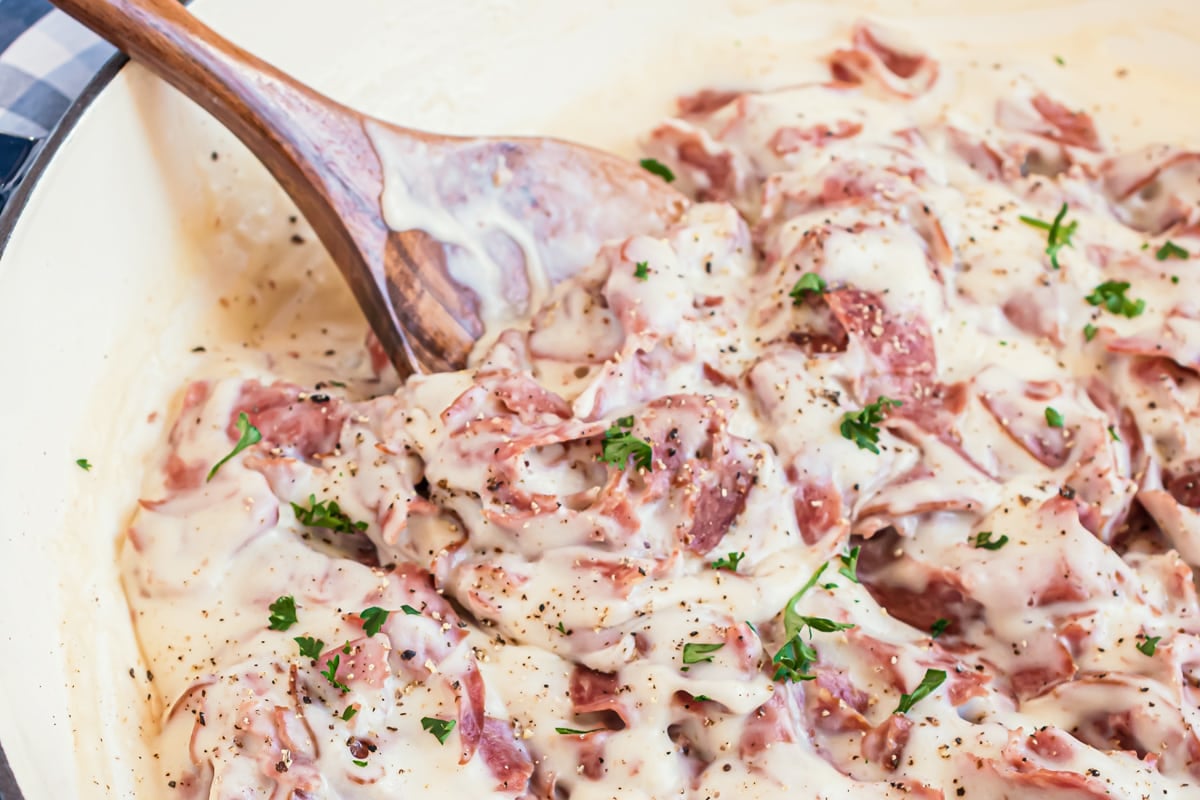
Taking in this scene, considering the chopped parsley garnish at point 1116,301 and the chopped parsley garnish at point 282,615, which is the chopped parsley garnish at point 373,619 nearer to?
the chopped parsley garnish at point 282,615

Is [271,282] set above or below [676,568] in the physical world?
above

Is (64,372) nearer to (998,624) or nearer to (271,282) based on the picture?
(271,282)

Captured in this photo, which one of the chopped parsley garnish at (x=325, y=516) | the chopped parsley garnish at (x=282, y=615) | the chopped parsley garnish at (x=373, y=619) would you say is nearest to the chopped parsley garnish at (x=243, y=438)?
the chopped parsley garnish at (x=325, y=516)

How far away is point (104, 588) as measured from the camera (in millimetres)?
1864

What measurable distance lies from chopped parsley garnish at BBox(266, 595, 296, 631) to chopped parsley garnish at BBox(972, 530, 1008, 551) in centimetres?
114

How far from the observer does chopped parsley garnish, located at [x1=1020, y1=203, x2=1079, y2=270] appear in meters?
2.29

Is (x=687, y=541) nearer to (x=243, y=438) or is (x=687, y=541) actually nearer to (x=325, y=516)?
(x=325, y=516)

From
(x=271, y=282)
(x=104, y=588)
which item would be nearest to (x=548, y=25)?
(x=271, y=282)

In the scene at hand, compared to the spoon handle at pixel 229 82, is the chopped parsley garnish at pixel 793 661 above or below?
below

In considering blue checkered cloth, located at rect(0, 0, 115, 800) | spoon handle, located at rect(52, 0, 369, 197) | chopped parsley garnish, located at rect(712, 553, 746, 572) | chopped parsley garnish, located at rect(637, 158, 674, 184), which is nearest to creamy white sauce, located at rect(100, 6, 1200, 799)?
chopped parsley garnish, located at rect(712, 553, 746, 572)

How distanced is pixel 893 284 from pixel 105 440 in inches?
56.0

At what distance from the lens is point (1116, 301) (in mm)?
2252

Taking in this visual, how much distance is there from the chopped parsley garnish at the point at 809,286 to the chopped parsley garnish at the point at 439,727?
0.98 m

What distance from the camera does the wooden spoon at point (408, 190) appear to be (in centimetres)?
201
